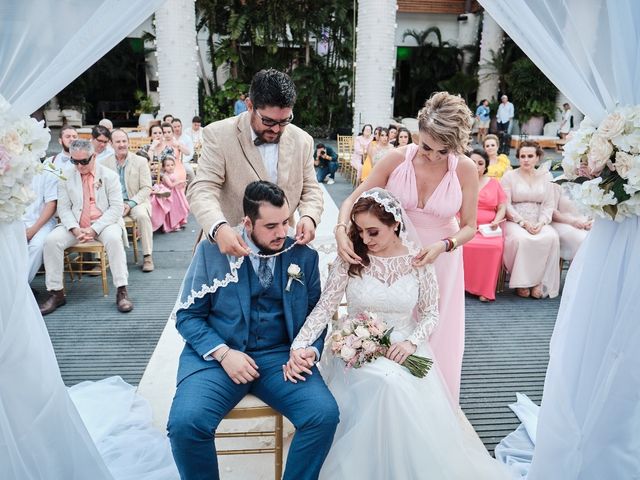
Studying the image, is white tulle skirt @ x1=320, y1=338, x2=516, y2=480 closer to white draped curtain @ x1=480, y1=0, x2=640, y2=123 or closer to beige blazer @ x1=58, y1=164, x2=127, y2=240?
white draped curtain @ x1=480, y1=0, x2=640, y2=123

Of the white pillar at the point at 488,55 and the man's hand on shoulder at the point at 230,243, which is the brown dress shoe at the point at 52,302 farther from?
the white pillar at the point at 488,55

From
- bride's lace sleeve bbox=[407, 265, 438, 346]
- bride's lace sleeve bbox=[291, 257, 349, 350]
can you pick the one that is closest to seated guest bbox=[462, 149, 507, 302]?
bride's lace sleeve bbox=[407, 265, 438, 346]

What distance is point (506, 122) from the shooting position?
53.1ft

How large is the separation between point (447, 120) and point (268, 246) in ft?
3.32

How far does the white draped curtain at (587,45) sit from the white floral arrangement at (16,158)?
6.34 feet

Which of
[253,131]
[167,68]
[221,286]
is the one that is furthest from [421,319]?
[167,68]

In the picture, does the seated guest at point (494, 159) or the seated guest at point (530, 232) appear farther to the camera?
the seated guest at point (494, 159)

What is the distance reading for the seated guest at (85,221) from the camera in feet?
15.5

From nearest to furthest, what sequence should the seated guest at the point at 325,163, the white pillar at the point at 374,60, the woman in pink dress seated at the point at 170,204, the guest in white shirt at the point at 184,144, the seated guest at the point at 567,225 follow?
1. the seated guest at the point at 567,225
2. the woman in pink dress seated at the point at 170,204
3. the guest in white shirt at the point at 184,144
4. the seated guest at the point at 325,163
5. the white pillar at the point at 374,60

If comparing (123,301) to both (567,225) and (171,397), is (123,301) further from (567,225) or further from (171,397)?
(567,225)

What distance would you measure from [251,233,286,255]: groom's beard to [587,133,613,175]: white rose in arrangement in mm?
1317

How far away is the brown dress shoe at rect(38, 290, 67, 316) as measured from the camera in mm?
4664

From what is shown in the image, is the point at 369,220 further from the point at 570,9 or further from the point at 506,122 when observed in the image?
the point at 506,122

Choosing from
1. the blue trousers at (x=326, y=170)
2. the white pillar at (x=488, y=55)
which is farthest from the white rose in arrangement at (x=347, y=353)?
the white pillar at (x=488, y=55)
